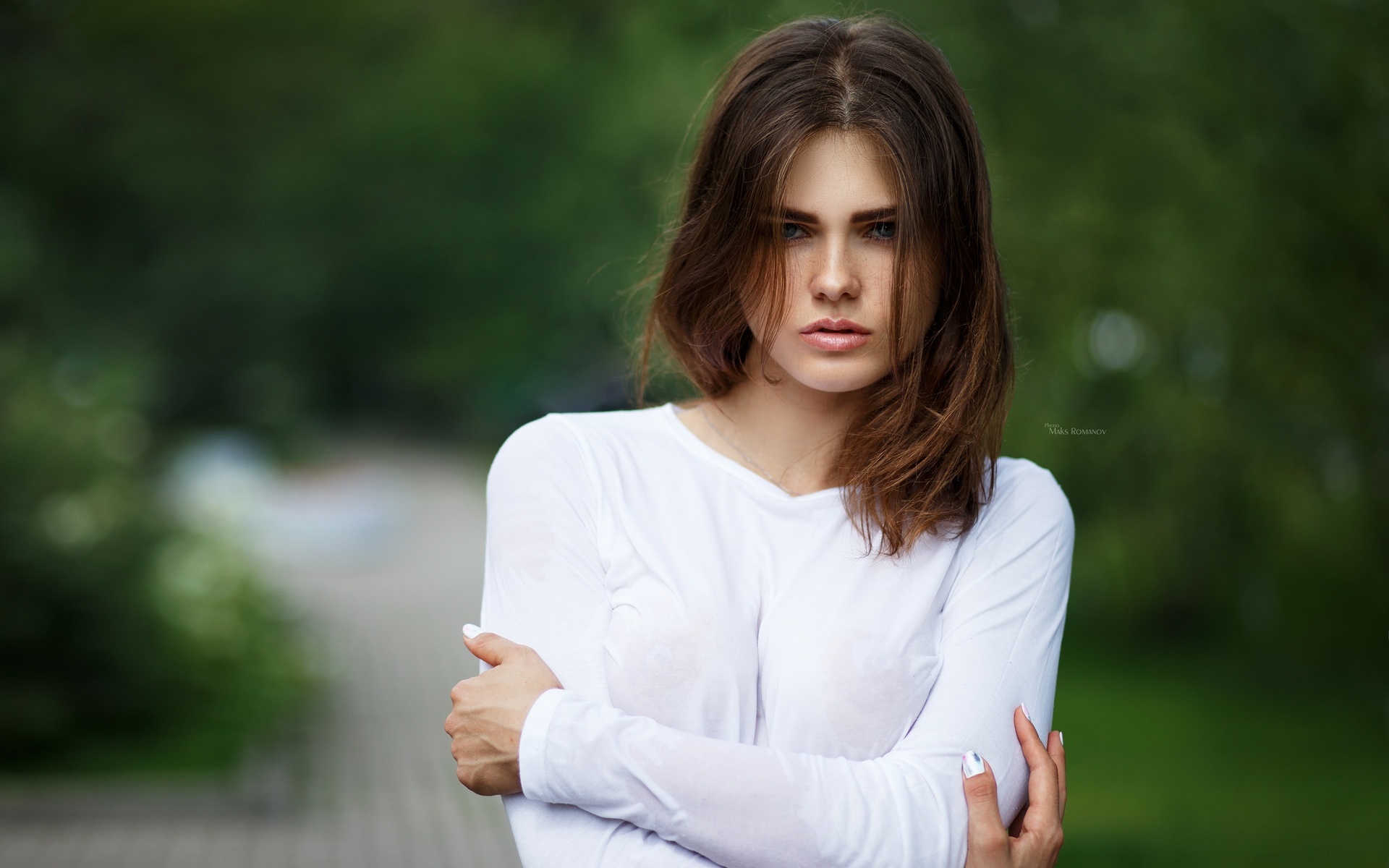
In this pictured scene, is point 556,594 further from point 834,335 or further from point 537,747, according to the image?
point 834,335

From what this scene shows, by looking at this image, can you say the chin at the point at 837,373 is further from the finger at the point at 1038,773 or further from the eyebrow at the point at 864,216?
the finger at the point at 1038,773

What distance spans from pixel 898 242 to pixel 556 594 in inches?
23.2

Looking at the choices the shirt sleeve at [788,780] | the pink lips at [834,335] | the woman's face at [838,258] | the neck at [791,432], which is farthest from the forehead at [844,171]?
the shirt sleeve at [788,780]

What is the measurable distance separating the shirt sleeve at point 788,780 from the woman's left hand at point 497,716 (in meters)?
0.03

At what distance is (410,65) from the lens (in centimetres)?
2164

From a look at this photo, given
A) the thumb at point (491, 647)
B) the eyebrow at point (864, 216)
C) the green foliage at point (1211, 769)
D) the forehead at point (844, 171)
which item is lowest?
the green foliage at point (1211, 769)

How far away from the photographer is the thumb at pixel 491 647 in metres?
1.67

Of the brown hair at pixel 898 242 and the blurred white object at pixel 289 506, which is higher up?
the brown hair at pixel 898 242

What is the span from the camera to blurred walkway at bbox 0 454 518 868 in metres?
5.24

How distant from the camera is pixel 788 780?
1530 mm

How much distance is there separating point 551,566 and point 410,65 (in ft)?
69.6

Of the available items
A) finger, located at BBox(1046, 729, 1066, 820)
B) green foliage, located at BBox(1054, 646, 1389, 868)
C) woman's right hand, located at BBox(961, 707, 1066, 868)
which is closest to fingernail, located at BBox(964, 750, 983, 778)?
woman's right hand, located at BBox(961, 707, 1066, 868)

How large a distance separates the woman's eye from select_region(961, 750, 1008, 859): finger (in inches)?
24.3

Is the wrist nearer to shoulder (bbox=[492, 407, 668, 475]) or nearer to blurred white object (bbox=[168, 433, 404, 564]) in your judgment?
shoulder (bbox=[492, 407, 668, 475])
